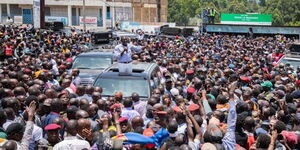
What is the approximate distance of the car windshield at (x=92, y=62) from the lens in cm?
1282

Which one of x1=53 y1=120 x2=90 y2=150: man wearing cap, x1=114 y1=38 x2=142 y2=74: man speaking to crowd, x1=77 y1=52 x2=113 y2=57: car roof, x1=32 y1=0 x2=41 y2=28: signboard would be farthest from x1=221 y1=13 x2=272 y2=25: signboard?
x1=53 y1=120 x2=90 y2=150: man wearing cap

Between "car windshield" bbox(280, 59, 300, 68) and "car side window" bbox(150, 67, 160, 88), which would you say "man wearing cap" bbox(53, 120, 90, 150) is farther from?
"car windshield" bbox(280, 59, 300, 68)

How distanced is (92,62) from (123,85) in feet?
12.6

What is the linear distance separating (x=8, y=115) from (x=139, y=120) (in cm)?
195

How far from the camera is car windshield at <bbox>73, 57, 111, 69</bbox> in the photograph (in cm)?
1282

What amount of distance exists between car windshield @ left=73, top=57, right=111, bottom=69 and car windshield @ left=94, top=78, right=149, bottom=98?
10.9ft

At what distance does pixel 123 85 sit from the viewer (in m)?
9.40

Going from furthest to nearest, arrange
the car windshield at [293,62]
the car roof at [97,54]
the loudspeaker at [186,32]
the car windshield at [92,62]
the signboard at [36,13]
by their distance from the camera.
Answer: the loudspeaker at [186,32]
the signboard at [36,13]
the car windshield at [293,62]
the car roof at [97,54]
the car windshield at [92,62]

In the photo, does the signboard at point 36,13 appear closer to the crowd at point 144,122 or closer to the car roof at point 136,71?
the car roof at point 136,71

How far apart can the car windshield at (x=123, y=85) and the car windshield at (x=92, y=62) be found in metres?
3.32

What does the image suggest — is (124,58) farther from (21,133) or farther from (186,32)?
(186,32)

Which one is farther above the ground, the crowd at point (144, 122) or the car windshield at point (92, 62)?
the car windshield at point (92, 62)

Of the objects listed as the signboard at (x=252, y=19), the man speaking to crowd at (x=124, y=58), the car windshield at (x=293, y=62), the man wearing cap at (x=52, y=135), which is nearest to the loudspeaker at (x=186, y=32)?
the car windshield at (x=293, y=62)

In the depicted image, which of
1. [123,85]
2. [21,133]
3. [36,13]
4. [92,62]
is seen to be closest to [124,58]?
[123,85]
